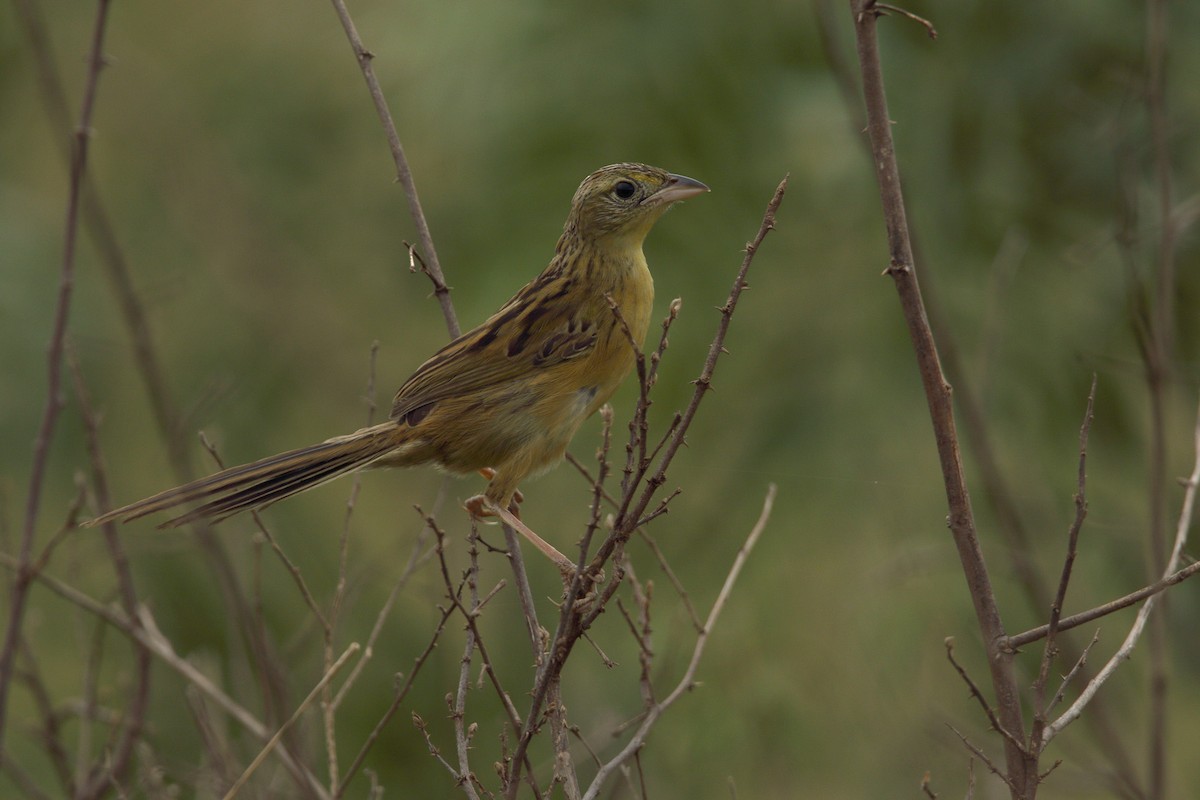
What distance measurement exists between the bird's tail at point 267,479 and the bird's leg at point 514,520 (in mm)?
369

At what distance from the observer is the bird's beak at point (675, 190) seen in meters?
4.66

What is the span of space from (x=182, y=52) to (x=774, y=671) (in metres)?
7.92

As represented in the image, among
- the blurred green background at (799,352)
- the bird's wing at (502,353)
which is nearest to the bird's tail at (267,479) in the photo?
the bird's wing at (502,353)

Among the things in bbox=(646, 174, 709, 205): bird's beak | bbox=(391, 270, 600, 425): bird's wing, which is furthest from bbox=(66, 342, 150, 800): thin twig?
bbox=(646, 174, 709, 205): bird's beak

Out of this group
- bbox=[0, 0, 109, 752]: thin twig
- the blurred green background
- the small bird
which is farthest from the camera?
the blurred green background

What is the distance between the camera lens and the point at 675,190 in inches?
186

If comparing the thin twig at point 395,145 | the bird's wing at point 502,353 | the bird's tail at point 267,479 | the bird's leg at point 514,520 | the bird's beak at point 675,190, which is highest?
the thin twig at point 395,145

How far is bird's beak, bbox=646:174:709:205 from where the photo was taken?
15.3 ft

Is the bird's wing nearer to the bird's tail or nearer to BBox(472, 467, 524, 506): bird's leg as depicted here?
the bird's tail

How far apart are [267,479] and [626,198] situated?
1.73m

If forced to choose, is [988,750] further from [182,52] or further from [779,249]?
[182,52]

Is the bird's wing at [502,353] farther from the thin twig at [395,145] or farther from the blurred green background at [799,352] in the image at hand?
the blurred green background at [799,352]

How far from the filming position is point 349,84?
916 cm

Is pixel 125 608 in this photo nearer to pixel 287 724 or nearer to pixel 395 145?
pixel 287 724
